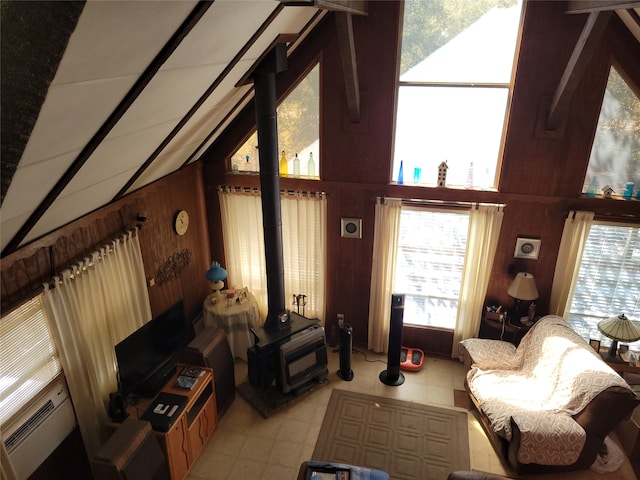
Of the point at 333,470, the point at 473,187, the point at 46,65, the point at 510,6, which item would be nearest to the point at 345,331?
the point at 333,470

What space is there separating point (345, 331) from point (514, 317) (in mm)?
2046

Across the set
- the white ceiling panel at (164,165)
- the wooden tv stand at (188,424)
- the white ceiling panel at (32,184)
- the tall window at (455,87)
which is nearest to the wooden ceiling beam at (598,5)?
the tall window at (455,87)

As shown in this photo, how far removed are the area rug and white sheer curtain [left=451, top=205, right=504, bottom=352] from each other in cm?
111

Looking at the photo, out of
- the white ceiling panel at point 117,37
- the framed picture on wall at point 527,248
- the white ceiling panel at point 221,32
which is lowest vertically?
the framed picture on wall at point 527,248

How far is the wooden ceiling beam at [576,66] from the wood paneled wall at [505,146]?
0.45 feet

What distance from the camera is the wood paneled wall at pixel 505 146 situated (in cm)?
454

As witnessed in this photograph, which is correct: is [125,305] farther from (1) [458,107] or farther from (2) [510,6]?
(2) [510,6]

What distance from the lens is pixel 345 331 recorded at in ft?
17.6

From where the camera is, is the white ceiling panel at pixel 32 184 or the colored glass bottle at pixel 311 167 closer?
the white ceiling panel at pixel 32 184

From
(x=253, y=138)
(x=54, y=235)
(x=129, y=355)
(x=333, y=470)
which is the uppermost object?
(x=253, y=138)

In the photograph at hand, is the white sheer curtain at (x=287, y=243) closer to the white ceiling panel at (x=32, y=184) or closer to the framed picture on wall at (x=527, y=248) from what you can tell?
the framed picture on wall at (x=527, y=248)

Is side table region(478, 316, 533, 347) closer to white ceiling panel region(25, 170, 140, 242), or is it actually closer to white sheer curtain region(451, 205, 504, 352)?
white sheer curtain region(451, 205, 504, 352)

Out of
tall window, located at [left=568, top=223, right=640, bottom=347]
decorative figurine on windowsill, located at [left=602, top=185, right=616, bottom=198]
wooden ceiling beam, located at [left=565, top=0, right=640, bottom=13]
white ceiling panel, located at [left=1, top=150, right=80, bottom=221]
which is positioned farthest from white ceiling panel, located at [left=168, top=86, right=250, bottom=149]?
tall window, located at [left=568, top=223, right=640, bottom=347]

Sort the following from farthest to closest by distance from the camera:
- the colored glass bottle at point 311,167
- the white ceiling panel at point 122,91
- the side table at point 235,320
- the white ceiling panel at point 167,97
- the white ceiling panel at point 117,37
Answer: the side table at point 235,320
the colored glass bottle at point 311,167
the white ceiling panel at point 167,97
the white ceiling panel at point 122,91
the white ceiling panel at point 117,37
